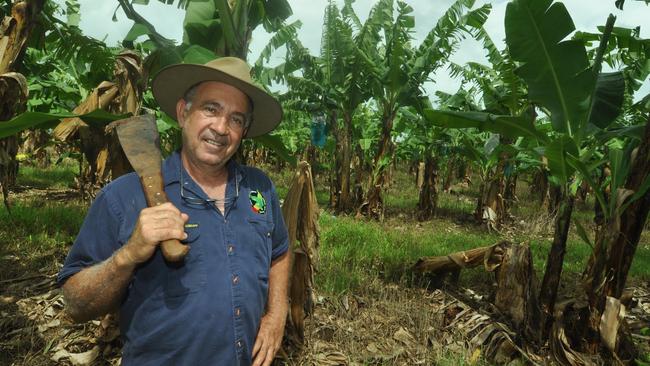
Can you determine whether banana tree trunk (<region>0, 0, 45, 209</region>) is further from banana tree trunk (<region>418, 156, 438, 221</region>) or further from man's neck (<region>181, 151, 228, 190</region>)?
banana tree trunk (<region>418, 156, 438, 221</region>)

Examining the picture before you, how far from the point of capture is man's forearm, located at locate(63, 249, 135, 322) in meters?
1.33

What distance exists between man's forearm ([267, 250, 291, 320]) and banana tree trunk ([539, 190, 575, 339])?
240cm

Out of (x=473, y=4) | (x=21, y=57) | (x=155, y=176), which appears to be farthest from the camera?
(x=473, y=4)

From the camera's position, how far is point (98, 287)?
1.36 meters

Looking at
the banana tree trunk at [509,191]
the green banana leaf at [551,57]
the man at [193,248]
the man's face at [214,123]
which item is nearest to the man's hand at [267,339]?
the man at [193,248]

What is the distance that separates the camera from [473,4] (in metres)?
7.56

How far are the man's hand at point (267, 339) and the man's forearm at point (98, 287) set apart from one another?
592mm

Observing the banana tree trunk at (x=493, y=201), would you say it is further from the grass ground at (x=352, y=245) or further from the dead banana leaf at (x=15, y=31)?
the dead banana leaf at (x=15, y=31)

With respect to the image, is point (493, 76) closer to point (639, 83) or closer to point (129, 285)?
point (639, 83)

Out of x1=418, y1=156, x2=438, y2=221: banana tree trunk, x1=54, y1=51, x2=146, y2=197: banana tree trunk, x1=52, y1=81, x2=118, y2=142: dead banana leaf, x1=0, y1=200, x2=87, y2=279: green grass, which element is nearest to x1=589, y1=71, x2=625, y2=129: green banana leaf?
x1=54, y1=51, x2=146, y2=197: banana tree trunk

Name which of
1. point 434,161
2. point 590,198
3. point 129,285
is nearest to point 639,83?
point 434,161

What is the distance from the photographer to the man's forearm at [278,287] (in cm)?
190

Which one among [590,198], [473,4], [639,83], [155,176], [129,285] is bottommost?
[590,198]

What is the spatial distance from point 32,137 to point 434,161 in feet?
34.8
